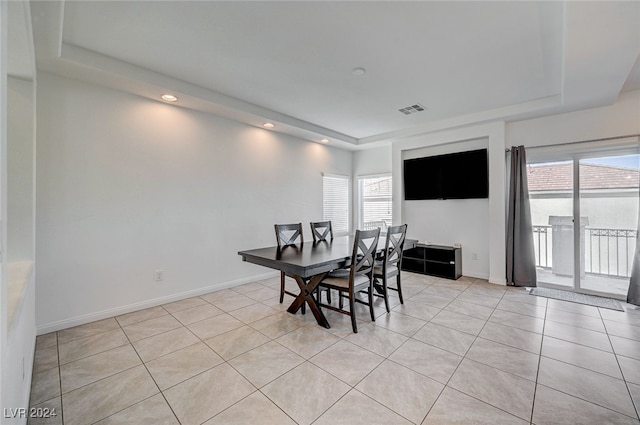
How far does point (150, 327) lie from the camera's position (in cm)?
274

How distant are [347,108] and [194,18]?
232 cm

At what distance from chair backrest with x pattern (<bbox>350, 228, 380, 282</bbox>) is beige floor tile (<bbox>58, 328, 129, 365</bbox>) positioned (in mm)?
2221

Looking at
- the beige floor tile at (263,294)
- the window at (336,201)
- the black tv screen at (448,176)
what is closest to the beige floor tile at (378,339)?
the beige floor tile at (263,294)

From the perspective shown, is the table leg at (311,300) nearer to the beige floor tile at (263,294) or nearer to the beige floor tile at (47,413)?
the beige floor tile at (263,294)

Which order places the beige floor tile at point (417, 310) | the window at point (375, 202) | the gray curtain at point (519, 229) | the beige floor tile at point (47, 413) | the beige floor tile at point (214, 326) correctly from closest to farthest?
the beige floor tile at point (47, 413) → the beige floor tile at point (214, 326) → the beige floor tile at point (417, 310) → the gray curtain at point (519, 229) → the window at point (375, 202)

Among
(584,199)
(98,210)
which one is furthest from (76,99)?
(584,199)

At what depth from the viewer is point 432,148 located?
5.00 meters

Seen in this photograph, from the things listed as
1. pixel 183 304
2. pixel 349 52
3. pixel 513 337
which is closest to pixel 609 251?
pixel 513 337

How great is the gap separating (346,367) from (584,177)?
421cm

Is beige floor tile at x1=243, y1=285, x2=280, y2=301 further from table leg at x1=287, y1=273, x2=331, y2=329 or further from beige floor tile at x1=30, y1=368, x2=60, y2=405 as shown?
beige floor tile at x1=30, y1=368, x2=60, y2=405

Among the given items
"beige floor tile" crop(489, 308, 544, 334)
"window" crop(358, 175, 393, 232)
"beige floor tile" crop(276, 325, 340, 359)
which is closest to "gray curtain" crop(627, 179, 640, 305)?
"beige floor tile" crop(489, 308, 544, 334)

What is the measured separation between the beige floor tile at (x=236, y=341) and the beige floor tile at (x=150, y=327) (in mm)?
584

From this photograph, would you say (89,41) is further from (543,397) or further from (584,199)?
(584,199)

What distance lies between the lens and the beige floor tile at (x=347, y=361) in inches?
77.8
